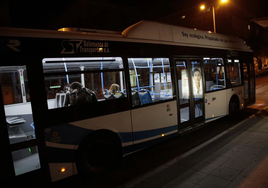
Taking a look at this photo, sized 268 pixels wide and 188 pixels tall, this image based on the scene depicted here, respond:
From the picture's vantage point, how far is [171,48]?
5.75 metres

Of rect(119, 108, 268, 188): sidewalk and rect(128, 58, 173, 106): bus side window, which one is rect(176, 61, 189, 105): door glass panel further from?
rect(119, 108, 268, 188): sidewalk

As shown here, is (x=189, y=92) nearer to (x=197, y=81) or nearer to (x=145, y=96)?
(x=197, y=81)

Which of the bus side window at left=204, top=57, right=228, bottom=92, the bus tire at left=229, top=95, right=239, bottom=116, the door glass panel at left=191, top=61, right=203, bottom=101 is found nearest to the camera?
the door glass panel at left=191, top=61, right=203, bottom=101

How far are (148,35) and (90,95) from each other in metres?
2.35

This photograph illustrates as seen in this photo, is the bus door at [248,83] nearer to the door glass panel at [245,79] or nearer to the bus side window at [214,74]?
the door glass panel at [245,79]

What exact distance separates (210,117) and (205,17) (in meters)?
25.9

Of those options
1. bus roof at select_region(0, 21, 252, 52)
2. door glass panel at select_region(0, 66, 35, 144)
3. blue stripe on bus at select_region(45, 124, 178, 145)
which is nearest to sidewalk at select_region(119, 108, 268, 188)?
blue stripe on bus at select_region(45, 124, 178, 145)

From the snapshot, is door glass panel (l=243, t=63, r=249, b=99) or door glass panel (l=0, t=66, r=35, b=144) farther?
door glass panel (l=243, t=63, r=249, b=99)

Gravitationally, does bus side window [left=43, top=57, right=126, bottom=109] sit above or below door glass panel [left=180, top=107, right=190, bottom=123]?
→ above

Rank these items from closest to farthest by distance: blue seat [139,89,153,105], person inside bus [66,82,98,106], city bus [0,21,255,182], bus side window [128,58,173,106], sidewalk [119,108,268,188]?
city bus [0,21,255,182], sidewalk [119,108,268,188], person inside bus [66,82,98,106], bus side window [128,58,173,106], blue seat [139,89,153,105]

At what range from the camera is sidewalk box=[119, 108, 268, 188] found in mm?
3488

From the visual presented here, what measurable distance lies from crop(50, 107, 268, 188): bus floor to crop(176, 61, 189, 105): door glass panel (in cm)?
141

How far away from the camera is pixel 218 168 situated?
401 centimetres

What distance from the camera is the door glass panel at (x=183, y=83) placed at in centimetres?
610
